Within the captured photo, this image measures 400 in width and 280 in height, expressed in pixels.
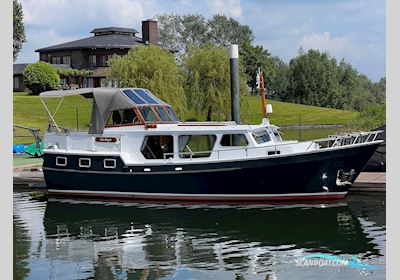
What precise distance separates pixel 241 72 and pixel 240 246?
4039 centimetres

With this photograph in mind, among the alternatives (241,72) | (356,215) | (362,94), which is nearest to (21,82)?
(241,72)

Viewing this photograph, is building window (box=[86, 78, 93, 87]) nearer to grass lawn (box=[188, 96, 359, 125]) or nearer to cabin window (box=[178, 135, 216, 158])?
grass lawn (box=[188, 96, 359, 125])

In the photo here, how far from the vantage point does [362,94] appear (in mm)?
92500

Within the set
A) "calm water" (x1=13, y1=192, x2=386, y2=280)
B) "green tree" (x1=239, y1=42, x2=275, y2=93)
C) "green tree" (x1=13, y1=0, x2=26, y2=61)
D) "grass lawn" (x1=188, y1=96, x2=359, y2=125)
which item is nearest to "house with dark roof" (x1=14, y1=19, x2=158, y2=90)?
"green tree" (x1=13, y1=0, x2=26, y2=61)

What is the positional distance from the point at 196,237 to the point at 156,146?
19.8ft

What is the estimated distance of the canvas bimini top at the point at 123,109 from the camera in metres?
22.7

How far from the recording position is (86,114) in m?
64.3

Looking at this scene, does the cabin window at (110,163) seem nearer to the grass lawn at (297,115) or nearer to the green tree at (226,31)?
the grass lawn at (297,115)

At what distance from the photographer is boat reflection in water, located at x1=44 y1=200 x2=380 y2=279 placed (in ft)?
45.7

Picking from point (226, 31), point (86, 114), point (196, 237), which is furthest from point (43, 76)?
point (196, 237)

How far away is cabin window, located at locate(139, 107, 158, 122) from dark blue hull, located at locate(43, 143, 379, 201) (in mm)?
1792

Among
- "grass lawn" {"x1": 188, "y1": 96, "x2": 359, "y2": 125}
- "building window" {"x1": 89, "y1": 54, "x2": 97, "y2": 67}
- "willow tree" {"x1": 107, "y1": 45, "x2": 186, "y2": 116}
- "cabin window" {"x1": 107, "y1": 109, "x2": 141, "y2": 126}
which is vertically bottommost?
"cabin window" {"x1": 107, "y1": 109, "x2": 141, "y2": 126}

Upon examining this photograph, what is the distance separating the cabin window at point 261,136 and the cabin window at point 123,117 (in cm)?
412

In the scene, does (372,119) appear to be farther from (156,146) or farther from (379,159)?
(156,146)
